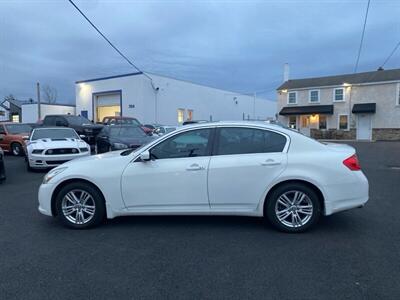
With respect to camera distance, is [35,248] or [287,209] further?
[287,209]

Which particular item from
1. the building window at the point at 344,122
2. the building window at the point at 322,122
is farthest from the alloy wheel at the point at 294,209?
the building window at the point at 322,122

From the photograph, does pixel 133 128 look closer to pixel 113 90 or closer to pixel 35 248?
pixel 35 248

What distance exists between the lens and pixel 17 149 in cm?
1547

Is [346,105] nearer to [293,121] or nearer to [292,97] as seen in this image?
[293,121]

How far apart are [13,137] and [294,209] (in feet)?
Result: 48.4

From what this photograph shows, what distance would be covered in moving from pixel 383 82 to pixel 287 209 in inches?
1171

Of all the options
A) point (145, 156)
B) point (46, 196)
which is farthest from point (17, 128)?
point (145, 156)

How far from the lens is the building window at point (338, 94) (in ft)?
103

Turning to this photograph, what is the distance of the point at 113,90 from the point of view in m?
35.2

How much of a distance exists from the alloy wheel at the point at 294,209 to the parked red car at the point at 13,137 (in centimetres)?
1373

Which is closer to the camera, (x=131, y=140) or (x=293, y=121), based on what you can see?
(x=131, y=140)

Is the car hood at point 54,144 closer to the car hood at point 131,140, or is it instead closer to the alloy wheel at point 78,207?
the car hood at point 131,140

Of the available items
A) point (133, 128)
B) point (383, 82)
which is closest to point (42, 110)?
point (133, 128)

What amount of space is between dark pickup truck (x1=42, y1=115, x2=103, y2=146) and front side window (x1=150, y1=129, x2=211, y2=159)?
13.1 meters
